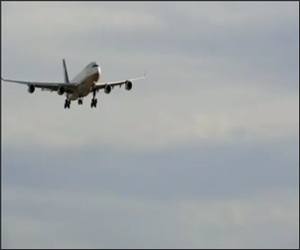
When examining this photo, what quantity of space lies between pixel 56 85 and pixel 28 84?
5.54 m

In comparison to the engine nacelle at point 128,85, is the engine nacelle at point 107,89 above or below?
below

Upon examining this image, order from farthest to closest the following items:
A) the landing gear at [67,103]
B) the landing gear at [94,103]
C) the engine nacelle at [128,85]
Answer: the landing gear at [67,103] → the engine nacelle at [128,85] → the landing gear at [94,103]

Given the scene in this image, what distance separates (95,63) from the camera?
600 feet

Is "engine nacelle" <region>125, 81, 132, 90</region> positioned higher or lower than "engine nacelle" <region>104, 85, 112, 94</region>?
higher

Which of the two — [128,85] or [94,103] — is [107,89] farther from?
[94,103]

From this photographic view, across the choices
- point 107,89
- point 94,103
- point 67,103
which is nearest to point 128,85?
point 107,89

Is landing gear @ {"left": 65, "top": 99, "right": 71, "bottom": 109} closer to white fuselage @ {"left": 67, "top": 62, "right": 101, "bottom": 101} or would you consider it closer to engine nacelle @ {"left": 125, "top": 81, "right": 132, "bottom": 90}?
white fuselage @ {"left": 67, "top": 62, "right": 101, "bottom": 101}

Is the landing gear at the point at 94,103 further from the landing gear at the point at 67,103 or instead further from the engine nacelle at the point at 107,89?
the landing gear at the point at 67,103

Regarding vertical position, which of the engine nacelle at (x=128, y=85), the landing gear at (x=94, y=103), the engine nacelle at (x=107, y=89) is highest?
Result: the engine nacelle at (x=128, y=85)

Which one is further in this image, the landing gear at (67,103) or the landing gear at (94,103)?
the landing gear at (67,103)

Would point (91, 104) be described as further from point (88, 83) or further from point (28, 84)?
point (28, 84)

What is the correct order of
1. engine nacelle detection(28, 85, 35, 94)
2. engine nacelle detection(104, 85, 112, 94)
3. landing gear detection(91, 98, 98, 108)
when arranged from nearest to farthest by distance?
landing gear detection(91, 98, 98, 108), engine nacelle detection(104, 85, 112, 94), engine nacelle detection(28, 85, 35, 94)

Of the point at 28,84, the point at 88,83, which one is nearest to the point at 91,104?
the point at 88,83

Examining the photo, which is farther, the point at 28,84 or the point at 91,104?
the point at 28,84
